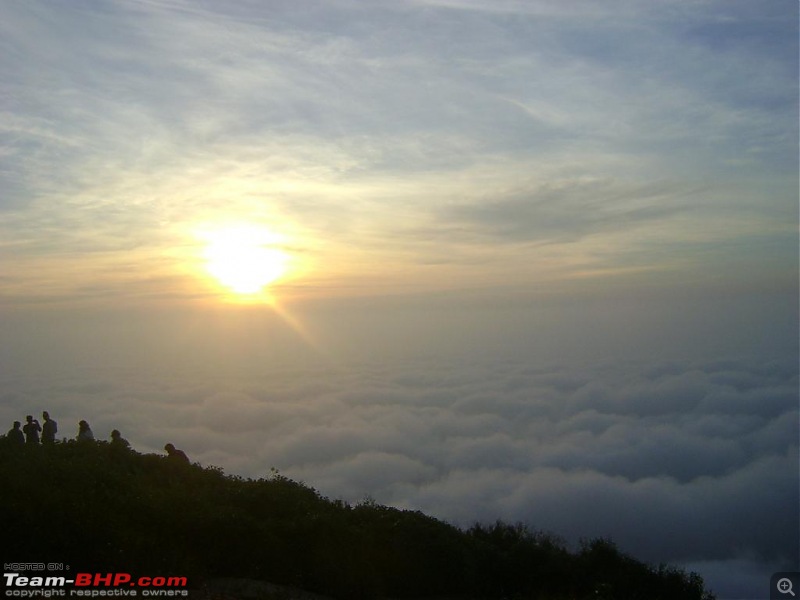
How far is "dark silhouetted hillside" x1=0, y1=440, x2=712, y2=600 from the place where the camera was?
9953 millimetres

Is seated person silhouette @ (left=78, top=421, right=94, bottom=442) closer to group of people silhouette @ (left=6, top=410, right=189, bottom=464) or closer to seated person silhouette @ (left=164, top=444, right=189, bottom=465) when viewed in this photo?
group of people silhouette @ (left=6, top=410, right=189, bottom=464)

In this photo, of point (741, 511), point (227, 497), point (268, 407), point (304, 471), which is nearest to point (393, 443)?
point (304, 471)

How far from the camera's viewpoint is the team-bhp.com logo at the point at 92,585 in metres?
8.52

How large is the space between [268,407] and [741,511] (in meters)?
109

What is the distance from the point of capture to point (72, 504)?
10.4 meters

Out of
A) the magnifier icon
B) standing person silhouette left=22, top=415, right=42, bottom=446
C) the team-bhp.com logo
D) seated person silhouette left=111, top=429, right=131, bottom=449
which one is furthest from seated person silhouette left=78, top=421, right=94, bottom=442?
the magnifier icon

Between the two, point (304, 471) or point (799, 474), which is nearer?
point (799, 474)

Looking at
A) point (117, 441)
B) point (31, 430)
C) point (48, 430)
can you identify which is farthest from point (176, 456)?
point (31, 430)

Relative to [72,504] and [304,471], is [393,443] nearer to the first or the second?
[304,471]

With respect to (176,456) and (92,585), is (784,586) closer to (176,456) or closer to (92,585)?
(92,585)
